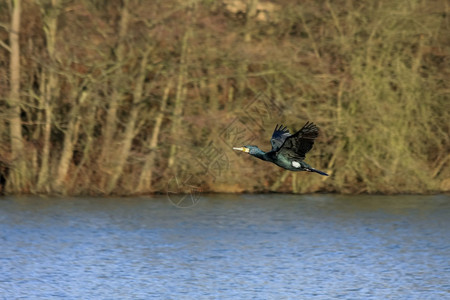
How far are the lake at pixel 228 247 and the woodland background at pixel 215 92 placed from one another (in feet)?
2.22

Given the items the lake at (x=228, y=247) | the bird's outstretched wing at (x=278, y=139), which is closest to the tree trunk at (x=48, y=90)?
the lake at (x=228, y=247)

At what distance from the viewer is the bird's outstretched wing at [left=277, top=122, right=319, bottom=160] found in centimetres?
854

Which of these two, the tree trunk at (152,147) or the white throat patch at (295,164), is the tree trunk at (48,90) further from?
the white throat patch at (295,164)

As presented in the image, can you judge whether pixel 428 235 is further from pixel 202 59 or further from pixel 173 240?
pixel 202 59

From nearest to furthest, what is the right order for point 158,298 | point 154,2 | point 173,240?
point 158,298, point 173,240, point 154,2

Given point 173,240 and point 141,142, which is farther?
point 141,142

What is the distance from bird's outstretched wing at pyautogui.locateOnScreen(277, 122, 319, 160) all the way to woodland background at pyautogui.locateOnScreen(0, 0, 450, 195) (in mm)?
9404

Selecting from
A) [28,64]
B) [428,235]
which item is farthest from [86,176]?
[428,235]

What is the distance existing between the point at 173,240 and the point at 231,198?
14.6 feet

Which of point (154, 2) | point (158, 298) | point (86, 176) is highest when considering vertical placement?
point (154, 2)

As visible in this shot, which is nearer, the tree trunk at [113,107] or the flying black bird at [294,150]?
the flying black bird at [294,150]

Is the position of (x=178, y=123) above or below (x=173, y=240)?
above

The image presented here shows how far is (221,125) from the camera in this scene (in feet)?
61.4

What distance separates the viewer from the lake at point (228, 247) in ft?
36.1
